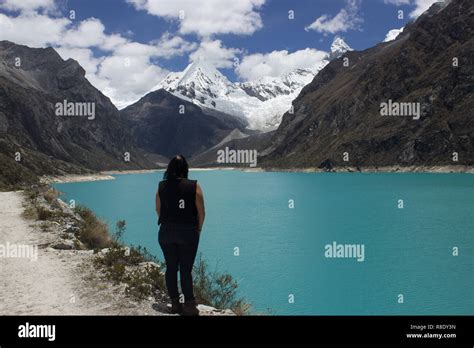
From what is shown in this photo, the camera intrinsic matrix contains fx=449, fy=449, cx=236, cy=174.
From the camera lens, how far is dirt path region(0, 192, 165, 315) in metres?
11.0

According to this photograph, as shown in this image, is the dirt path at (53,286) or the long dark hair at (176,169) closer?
the long dark hair at (176,169)

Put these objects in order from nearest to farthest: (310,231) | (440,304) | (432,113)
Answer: (440,304) < (310,231) < (432,113)

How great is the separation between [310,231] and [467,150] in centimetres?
14033

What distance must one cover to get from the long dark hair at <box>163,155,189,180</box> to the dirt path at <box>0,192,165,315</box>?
3.36 metres

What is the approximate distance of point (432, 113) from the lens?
184 metres

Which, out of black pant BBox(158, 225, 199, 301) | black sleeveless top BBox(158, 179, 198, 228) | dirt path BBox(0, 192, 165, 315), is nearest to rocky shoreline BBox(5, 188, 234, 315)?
dirt path BBox(0, 192, 165, 315)

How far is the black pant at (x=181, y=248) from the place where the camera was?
406 inches

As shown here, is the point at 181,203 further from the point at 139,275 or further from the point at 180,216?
the point at 139,275

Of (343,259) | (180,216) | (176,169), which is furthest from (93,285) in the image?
(343,259)

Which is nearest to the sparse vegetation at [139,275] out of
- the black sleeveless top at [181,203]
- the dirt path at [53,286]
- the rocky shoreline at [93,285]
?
the rocky shoreline at [93,285]

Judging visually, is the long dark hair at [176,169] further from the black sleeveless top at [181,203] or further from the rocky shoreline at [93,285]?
the rocky shoreline at [93,285]
